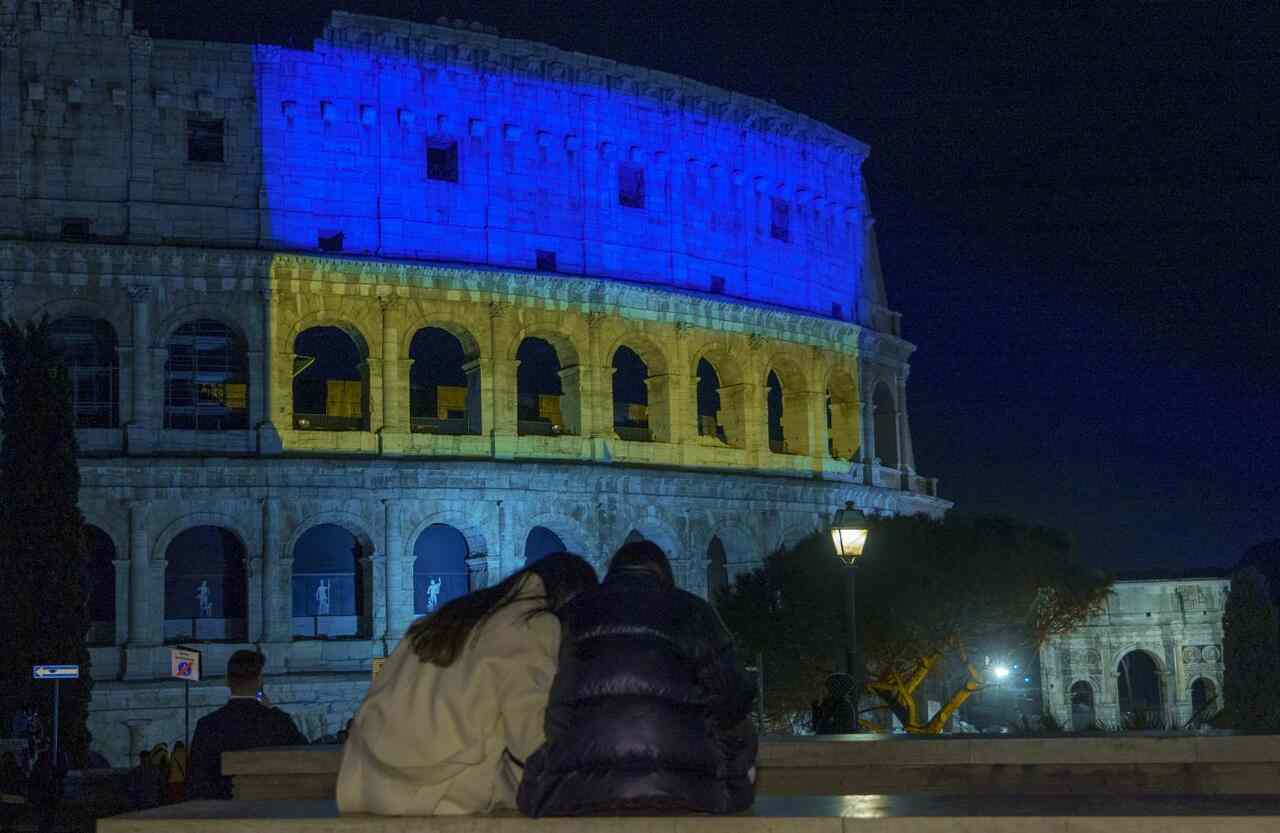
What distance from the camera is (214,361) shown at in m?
35.4

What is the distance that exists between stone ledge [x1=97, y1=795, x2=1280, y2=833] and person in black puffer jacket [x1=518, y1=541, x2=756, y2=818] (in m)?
0.09

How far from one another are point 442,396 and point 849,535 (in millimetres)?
22087

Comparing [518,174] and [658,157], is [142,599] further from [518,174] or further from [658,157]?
[658,157]

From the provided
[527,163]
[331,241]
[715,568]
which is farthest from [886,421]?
[331,241]

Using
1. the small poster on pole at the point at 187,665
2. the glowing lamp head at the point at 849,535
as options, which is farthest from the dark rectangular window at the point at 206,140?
the glowing lamp head at the point at 849,535

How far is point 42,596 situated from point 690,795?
25386mm

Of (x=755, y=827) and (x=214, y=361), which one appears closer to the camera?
(x=755, y=827)

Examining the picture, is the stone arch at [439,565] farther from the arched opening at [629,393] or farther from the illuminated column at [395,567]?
the arched opening at [629,393]

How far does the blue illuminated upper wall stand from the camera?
1406 inches

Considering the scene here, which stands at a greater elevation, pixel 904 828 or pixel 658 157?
pixel 658 157

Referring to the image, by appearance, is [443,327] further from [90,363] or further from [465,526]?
[90,363]

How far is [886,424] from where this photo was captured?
47031 mm

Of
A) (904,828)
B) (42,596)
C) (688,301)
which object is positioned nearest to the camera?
(904,828)

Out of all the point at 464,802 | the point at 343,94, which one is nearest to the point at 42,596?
the point at 343,94
